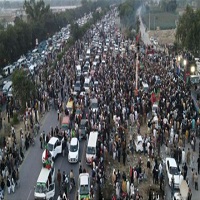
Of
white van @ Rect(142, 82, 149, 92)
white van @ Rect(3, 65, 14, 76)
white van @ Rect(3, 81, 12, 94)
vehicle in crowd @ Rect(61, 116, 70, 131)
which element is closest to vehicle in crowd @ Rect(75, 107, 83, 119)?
vehicle in crowd @ Rect(61, 116, 70, 131)

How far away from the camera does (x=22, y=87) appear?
2855 centimetres

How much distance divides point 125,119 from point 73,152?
20.1 ft

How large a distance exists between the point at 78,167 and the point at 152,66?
22.4 meters

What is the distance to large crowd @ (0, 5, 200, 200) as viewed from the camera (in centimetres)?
1927

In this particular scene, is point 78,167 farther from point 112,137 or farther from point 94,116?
point 94,116

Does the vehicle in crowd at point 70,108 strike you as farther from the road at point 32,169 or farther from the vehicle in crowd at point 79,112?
the road at point 32,169

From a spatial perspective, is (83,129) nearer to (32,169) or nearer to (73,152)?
(73,152)

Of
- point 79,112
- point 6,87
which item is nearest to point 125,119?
point 79,112

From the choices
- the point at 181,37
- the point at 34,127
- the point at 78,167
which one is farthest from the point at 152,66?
the point at 78,167

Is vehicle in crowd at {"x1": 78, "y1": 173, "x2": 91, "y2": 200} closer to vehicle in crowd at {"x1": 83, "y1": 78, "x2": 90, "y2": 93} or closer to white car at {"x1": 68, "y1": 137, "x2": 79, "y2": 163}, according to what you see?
white car at {"x1": 68, "y1": 137, "x2": 79, "y2": 163}

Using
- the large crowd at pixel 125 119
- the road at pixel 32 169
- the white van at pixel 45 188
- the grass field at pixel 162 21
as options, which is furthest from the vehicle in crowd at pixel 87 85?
the grass field at pixel 162 21

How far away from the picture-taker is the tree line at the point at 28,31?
45.4 metres

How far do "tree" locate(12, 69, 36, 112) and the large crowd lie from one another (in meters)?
0.91

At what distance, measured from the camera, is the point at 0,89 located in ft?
116
